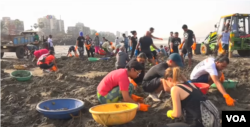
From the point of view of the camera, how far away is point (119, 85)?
3.64 meters

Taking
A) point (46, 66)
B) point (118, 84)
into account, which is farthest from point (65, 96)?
point (46, 66)

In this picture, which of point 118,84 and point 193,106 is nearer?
point 193,106

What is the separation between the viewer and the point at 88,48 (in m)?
12.7

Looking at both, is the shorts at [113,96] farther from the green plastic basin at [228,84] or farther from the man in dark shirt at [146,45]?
the man in dark shirt at [146,45]

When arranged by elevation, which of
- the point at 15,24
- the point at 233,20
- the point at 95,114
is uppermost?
the point at 15,24

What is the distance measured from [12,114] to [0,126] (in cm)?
60

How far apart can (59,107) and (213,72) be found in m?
2.67

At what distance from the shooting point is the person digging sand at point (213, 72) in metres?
3.92

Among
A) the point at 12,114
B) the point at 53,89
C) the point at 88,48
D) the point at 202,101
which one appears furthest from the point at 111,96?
the point at 88,48

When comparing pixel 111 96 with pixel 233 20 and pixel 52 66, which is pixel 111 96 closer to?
pixel 52 66

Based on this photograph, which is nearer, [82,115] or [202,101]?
[202,101]

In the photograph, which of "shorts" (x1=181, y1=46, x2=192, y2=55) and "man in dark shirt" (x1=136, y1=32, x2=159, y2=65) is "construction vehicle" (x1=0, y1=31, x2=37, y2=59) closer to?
"man in dark shirt" (x1=136, y1=32, x2=159, y2=65)

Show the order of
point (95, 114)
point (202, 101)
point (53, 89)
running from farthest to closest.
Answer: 1. point (53, 89)
2. point (95, 114)
3. point (202, 101)

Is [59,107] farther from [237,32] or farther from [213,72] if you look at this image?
[237,32]
